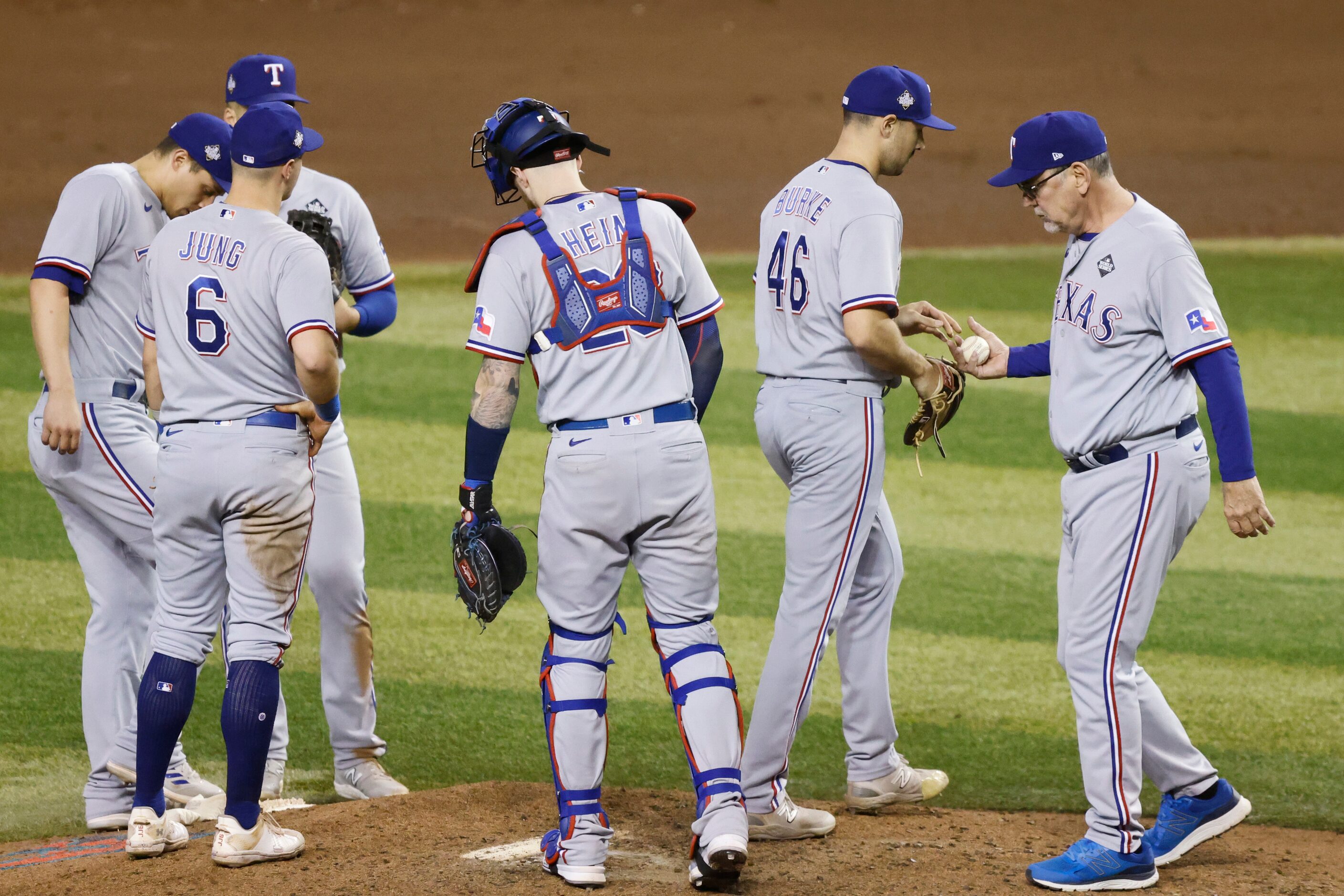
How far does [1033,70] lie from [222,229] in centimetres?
1402

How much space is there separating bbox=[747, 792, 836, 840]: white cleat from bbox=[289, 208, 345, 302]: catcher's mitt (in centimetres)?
190

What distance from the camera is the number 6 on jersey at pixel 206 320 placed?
3.22 metres

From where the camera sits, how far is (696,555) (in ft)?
10.6

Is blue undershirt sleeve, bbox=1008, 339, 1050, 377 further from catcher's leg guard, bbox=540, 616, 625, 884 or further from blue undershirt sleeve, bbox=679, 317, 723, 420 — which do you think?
catcher's leg guard, bbox=540, 616, 625, 884

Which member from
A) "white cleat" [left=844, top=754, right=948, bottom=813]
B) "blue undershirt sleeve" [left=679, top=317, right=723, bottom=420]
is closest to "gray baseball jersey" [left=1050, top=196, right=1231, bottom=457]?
"blue undershirt sleeve" [left=679, top=317, right=723, bottom=420]

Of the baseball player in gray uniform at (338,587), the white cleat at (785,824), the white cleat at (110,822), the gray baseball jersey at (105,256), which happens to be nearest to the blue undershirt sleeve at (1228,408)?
the white cleat at (785,824)

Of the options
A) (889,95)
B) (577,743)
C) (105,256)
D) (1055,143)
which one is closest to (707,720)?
(577,743)

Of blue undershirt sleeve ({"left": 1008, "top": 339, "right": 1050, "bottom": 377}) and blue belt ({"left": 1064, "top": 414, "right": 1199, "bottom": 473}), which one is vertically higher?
blue undershirt sleeve ({"left": 1008, "top": 339, "right": 1050, "bottom": 377})

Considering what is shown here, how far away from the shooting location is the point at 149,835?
10.8 ft

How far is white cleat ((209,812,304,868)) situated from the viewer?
3.22m

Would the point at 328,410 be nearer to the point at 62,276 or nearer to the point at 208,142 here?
the point at 208,142

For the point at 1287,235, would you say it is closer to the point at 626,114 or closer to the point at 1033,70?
the point at 1033,70

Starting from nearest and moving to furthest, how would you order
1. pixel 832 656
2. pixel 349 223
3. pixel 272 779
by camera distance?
pixel 272 779
pixel 349 223
pixel 832 656

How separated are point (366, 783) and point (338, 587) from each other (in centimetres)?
57
